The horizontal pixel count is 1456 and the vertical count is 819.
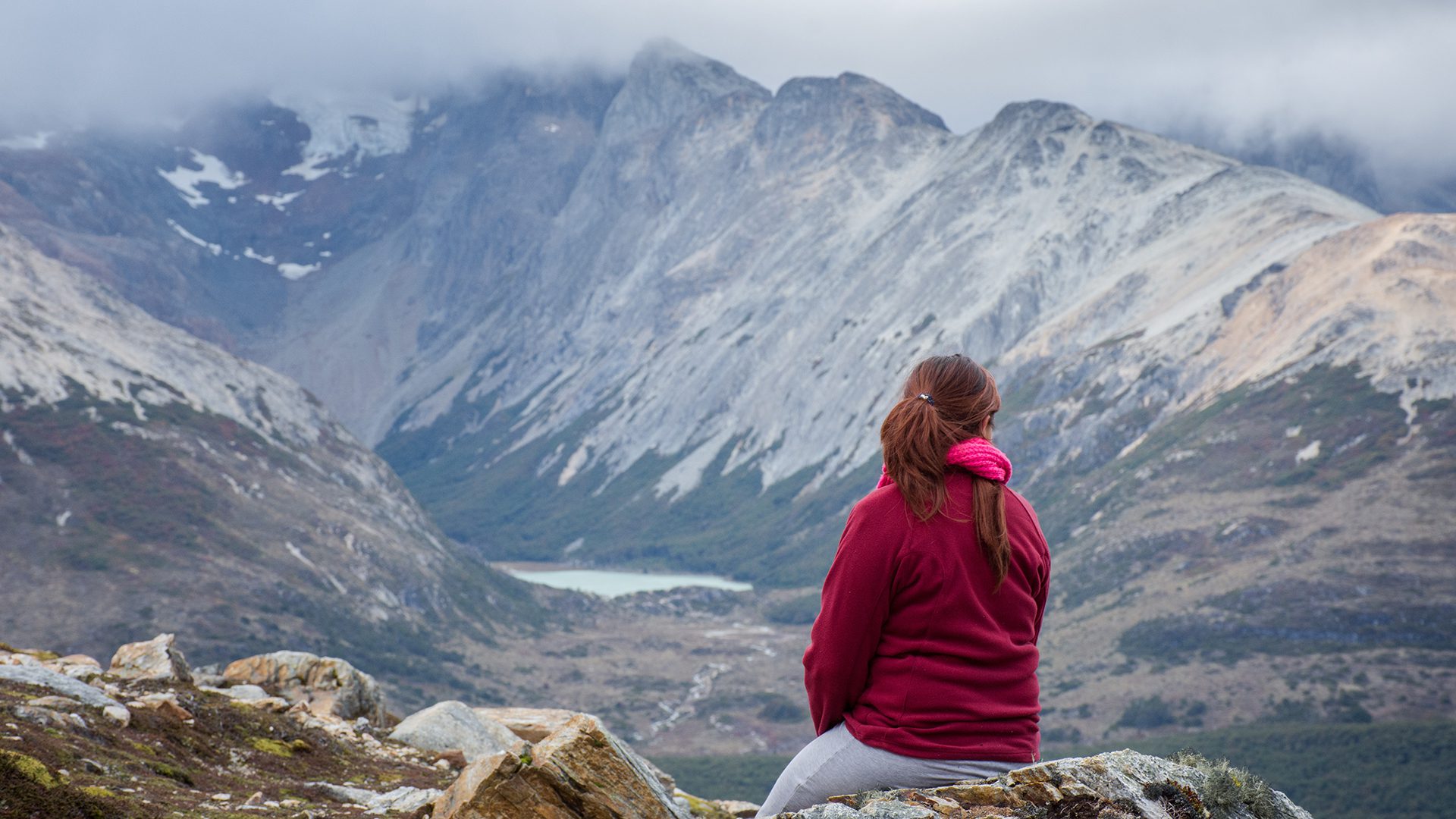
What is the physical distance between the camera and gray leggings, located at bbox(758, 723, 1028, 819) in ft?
28.8

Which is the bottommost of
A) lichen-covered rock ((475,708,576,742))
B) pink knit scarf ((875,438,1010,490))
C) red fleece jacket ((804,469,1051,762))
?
lichen-covered rock ((475,708,576,742))

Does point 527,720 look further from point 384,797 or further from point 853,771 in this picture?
→ point 853,771

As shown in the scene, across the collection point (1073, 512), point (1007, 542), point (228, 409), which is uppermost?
point (228, 409)

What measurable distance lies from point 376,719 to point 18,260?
16393 centimetres

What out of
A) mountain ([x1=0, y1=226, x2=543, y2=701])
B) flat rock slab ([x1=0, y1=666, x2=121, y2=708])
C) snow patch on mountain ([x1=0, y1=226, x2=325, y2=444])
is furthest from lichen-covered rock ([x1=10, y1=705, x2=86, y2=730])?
snow patch on mountain ([x1=0, y1=226, x2=325, y2=444])

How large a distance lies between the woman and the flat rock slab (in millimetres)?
13806

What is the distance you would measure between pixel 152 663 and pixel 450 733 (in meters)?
5.93

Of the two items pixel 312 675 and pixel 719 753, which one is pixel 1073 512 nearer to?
pixel 719 753

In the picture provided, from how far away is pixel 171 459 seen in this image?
140m

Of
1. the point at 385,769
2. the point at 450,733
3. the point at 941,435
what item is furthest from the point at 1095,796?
the point at 450,733

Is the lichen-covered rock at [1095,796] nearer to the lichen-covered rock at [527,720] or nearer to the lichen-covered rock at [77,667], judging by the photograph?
the lichen-covered rock at [77,667]

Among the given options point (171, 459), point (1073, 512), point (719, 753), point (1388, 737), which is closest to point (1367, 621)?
point (1388, 737)

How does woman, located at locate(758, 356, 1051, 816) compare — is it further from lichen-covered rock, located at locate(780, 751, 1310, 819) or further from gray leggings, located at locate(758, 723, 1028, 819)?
lichen-covered rock, located at locate(780, 751, 1310, 819)

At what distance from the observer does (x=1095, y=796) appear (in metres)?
9.03
